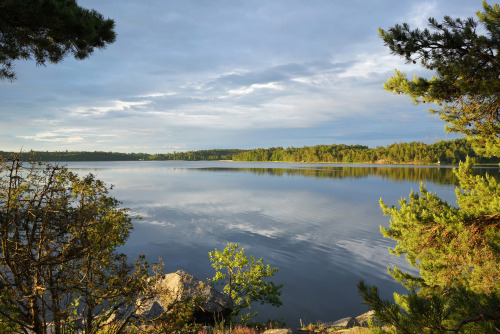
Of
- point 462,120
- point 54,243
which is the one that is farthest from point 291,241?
point 54,243

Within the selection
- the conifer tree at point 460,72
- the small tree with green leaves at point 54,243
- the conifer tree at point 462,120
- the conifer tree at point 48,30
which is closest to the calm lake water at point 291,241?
the small tree with green leaves at point 54,243

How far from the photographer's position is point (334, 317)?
12.6m

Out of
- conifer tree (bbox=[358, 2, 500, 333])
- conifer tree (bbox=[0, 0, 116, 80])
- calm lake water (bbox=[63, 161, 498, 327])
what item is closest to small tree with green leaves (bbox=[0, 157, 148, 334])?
calm lake water (bbox=[63, 161, 498, 327])

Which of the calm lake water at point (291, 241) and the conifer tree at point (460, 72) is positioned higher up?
the conifer tree at point (460, 72)

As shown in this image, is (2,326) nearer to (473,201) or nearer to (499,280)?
(499,280)

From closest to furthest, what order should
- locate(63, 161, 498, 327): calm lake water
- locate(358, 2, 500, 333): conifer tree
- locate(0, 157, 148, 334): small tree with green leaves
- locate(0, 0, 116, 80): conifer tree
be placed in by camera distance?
locate(0, 157, 148, 334): small tree with green leaves, locate(0, 0, 116, 80): conifer tree, locate(358, 2, 500, 333): conifer tree, locate(63, 161, 498, 327): calm lake water

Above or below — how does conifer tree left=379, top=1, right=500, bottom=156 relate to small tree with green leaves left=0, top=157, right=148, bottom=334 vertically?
above

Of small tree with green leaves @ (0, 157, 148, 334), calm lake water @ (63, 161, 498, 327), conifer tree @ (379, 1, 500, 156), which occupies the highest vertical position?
conifer tree @ (379, 1, 500, 156)

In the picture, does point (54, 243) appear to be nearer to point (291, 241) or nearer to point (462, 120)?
point (462, 120)

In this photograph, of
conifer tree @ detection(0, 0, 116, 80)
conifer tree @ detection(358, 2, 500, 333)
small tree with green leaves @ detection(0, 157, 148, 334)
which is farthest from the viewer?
conifer tree @ detection(358, 2, 500, 333)

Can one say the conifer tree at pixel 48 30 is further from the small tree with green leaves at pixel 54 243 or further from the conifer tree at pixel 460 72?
the conifer tree at pixel 460 72

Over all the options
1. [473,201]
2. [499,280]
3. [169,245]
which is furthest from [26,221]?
[169,245]

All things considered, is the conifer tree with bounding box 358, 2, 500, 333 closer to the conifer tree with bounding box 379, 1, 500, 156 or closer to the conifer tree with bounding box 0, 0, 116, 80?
the conifer tree with bounding box 379, 1, 500, 156

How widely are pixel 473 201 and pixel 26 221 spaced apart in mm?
12271
